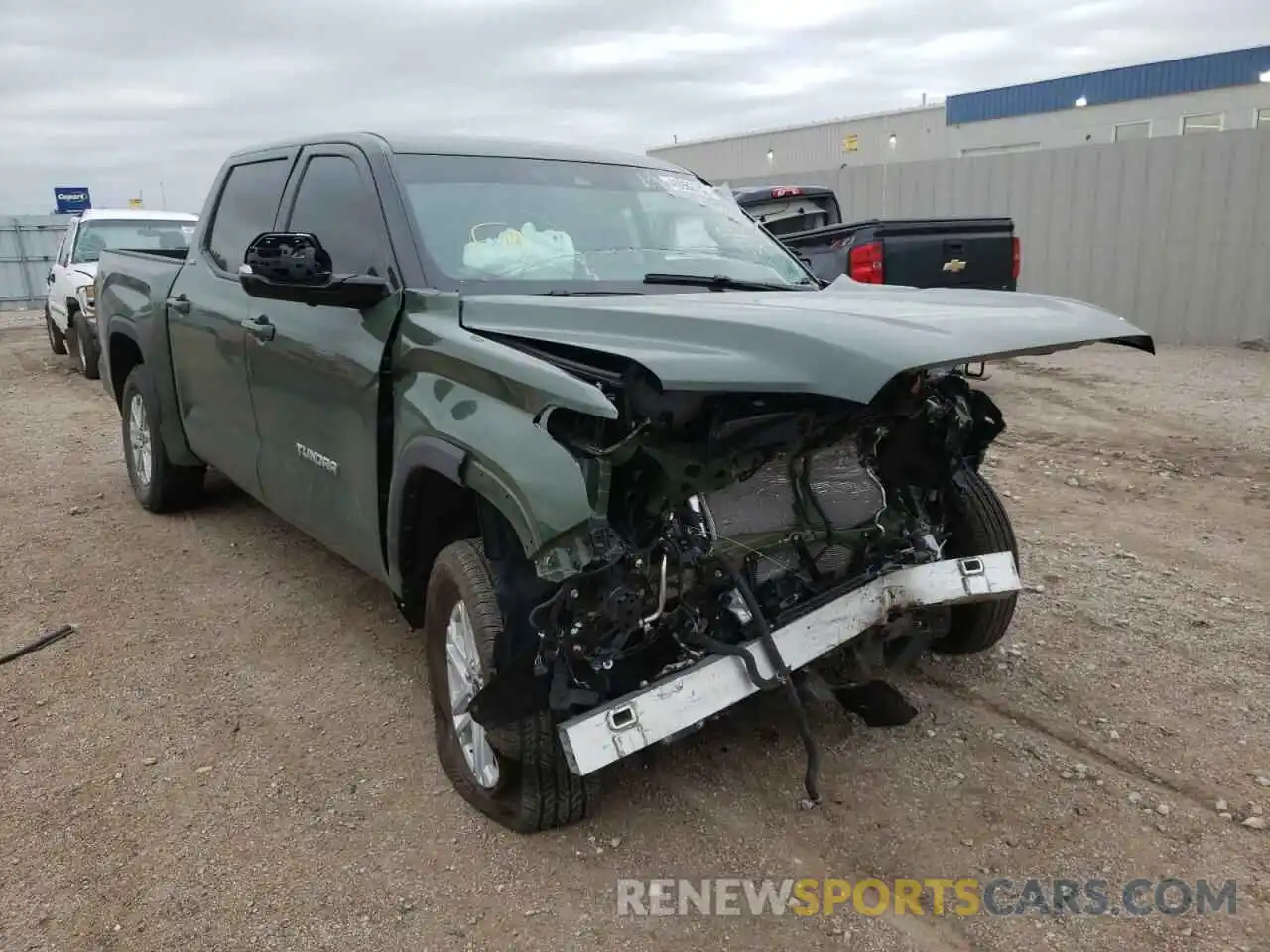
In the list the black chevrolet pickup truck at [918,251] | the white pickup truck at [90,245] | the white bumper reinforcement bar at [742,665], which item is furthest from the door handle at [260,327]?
the white pickup truck at [90,245]

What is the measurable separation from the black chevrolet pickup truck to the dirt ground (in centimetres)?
375

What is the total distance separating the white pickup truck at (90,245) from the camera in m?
11.5

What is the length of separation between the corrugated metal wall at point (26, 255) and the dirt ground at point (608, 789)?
21227mm

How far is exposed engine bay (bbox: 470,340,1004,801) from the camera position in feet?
8.20

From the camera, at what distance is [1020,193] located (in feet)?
41.8

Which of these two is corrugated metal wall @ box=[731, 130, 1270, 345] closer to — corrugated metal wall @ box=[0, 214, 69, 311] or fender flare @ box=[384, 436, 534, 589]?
fender flare @ box=[384, 436, 534, 589]

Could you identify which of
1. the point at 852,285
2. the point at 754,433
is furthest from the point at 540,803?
the point at 852,285

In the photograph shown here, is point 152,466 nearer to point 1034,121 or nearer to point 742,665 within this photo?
point 742,665

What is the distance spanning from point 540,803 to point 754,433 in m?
1.19

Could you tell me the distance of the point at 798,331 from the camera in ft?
7.84

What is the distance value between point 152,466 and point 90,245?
8007mm

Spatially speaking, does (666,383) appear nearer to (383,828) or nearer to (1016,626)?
(383,828)

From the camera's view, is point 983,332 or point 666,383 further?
point 983,332

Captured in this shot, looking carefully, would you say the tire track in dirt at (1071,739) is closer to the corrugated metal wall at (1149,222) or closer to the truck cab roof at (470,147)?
the truck cab roof at (470,147)
